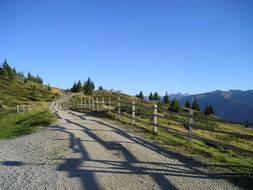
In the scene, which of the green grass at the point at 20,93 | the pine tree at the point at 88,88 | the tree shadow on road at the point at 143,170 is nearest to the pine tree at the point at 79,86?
the pine tree at the point at 88,88

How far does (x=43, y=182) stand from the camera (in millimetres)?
8164

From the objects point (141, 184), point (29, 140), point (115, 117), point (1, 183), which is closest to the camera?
point (141, 184)

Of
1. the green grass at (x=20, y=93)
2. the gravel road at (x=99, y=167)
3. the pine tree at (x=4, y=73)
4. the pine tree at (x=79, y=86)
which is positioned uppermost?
the pine tree at (x=4, y=73)

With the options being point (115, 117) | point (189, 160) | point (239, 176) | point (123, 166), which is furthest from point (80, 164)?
point (115, 117)

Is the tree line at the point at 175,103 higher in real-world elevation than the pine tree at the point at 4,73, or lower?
lower

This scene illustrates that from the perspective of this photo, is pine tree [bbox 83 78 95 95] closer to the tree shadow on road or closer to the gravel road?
the gravel road

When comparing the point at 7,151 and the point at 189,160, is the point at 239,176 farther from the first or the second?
the point at 7,151

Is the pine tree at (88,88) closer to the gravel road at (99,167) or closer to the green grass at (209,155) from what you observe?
the green grass at (209,155)

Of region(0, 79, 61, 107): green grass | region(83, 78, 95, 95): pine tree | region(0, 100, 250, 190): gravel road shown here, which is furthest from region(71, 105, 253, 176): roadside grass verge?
region(83, 78, 95, 95): pine tree

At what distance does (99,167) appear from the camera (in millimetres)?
9164

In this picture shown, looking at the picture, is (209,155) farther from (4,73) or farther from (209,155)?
(4,73)

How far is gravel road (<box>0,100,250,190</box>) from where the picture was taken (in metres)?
7.89

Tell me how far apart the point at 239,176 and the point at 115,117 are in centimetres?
1502

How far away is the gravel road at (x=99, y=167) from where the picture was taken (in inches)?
311
